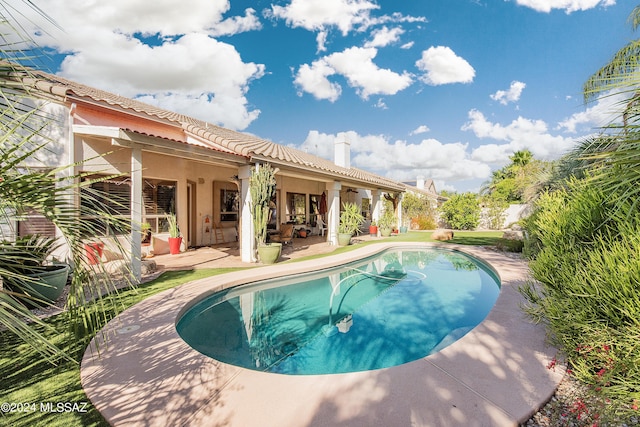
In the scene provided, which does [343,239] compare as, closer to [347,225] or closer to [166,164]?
[347,225]

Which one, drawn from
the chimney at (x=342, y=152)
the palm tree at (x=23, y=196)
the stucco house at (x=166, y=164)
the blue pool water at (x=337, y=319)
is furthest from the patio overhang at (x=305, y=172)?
the palm tree at (x=23, y=196)

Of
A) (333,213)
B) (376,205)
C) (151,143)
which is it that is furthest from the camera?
(376,205)

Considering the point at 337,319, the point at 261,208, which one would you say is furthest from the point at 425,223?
the point at 337,319

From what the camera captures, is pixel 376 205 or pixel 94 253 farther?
pixel 376 205

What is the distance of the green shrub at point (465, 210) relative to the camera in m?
25.9

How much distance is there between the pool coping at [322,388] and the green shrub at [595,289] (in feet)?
1.85

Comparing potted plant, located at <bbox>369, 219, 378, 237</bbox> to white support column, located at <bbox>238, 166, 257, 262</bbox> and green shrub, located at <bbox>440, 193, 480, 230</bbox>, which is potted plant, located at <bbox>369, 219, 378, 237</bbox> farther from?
white support column, located at <bbox>238, 166, 257, 262</bbox>

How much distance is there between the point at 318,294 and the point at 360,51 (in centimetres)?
2393

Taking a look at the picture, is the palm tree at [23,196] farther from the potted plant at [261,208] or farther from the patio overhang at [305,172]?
the patio overhang at [305,172]

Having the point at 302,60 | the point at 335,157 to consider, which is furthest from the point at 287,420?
the point at 302,60

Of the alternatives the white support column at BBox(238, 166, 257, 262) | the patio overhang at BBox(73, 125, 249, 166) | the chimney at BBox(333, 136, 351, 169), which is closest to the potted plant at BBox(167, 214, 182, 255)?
the white support column at BBox(238, 166, 257, 262)

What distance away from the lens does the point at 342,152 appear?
2273 cm

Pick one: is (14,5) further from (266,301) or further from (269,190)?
(269,190)

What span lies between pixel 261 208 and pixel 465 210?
21.9 meters
